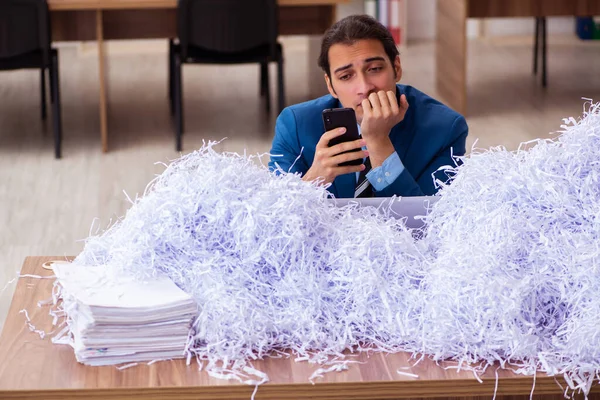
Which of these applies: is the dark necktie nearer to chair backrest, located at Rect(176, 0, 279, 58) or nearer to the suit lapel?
the suit lapel

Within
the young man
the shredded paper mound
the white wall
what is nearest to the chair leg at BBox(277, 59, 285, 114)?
the young man

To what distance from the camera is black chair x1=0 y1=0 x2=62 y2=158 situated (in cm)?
426

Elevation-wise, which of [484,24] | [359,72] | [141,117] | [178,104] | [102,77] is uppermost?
[359,72]

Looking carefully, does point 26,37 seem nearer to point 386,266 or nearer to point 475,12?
point 475,12

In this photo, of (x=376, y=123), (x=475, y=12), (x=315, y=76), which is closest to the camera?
(x=376, y=123)

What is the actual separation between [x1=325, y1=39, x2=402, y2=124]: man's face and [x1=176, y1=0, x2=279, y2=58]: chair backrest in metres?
2.28

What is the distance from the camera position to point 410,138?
211 cm

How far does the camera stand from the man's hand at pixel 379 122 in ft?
6.41

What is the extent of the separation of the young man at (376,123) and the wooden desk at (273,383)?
2.13ft

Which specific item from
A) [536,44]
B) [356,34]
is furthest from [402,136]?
[536,44]

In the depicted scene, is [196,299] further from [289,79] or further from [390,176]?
[289,79]

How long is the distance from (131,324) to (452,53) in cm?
408

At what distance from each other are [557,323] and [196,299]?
52 centimetres

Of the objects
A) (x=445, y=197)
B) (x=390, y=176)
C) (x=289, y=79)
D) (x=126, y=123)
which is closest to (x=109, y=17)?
(x=126, y=123)
